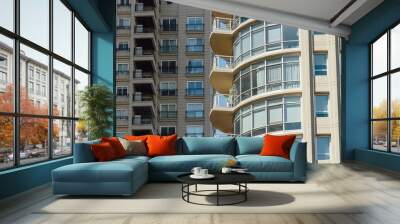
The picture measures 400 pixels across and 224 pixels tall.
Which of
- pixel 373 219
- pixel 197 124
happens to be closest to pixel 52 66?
pixel 373 219

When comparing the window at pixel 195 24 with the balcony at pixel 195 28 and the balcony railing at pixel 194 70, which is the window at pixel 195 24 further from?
the balcony railing at pixel 194 70

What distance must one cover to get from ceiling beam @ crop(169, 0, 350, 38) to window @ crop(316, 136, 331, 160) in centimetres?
527

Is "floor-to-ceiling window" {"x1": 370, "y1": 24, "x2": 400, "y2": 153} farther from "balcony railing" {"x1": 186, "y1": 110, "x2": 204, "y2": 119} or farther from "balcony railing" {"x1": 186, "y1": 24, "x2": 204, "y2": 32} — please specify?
"balcony railing" {"x1": 186, "y1": 24, "x2": 204, "y2": 32}

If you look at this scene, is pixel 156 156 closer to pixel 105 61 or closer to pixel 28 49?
pixel 28 49

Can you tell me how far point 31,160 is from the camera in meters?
5.45

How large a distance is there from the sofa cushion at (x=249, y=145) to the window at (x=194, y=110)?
48.7 ft

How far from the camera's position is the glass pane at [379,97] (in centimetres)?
810

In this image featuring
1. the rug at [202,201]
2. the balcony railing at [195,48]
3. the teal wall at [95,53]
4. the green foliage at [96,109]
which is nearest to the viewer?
the rug at [202,201]

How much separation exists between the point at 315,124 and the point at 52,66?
386 inches

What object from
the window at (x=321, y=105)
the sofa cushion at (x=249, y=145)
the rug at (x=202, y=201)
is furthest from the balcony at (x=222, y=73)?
the rug at (x=202, y=201)

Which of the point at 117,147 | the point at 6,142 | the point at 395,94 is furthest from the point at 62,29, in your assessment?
the point at 395,94

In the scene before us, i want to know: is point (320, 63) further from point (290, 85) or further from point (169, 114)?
point (169, 114)

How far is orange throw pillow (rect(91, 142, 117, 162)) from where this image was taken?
17.2 ft

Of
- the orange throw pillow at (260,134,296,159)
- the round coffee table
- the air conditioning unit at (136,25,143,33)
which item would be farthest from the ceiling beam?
the air conditioning unit at (136,25,143,33)
